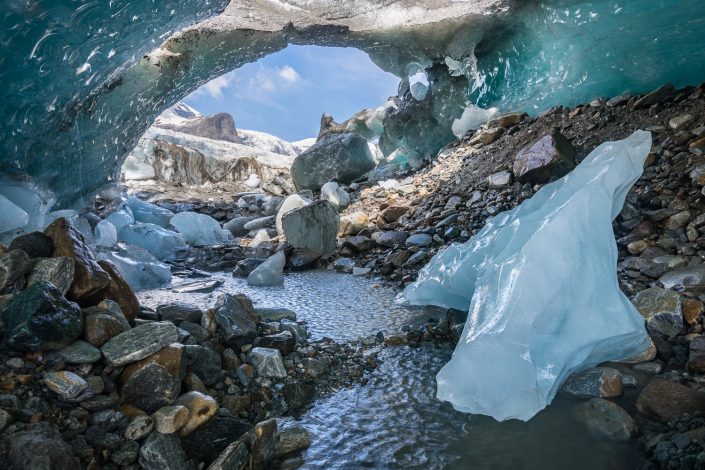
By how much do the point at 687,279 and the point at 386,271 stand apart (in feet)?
8.00

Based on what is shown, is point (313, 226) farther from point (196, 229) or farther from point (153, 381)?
point (153, 381)

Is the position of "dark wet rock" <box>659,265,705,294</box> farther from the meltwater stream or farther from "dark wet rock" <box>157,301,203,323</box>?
"dark wet rock" <box>157,301,203,323</box>

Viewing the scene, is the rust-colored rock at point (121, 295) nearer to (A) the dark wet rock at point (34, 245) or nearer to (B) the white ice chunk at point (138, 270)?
(A) the dark wet rock at point (34, 245)

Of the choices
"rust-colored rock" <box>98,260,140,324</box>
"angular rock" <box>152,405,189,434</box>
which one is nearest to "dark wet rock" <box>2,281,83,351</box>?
"rust-colored rock" <box>98,260,140,324</box>

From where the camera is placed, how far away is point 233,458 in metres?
1.24

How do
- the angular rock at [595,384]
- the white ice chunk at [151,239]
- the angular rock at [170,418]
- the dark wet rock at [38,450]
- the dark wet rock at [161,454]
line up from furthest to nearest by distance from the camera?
the white ice chunk at [151,239] → the angular rock at [595,384] → the angular rock at [170,418] → the dark wet rock at [161,454] → the dark wet rock at [38,450]

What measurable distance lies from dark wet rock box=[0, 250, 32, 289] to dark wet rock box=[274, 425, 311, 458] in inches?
49.7

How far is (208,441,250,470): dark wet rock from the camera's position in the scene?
1.22 meters

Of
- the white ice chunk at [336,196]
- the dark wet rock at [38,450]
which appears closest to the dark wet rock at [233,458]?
the dark wet rock at [38,450]

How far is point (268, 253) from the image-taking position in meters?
5.22

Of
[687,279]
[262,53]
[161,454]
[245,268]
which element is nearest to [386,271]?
[245,268]

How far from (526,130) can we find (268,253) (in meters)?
4.15

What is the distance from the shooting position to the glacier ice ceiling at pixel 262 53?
2982 mm

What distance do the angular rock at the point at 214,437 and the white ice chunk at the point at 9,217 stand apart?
7.60 feet
